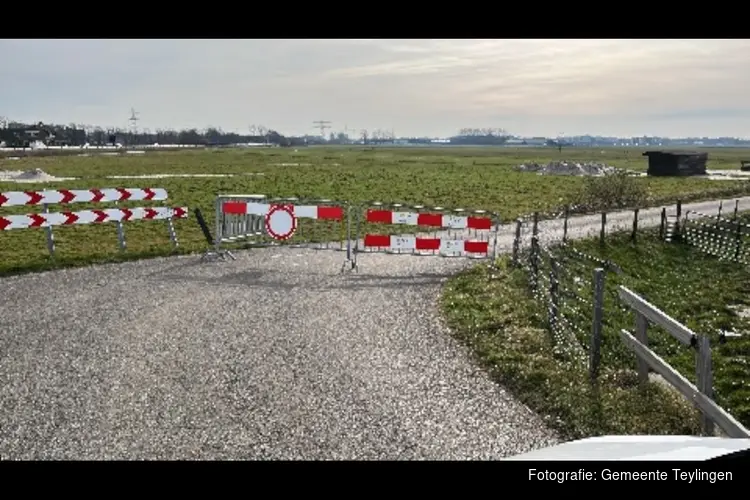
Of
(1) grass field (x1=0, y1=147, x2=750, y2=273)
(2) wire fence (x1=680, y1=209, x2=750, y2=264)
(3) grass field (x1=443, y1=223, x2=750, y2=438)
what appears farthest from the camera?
(2) wire fence (x1=680, y1=209, x2=750, y2=264)

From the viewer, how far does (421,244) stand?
14.1 metres

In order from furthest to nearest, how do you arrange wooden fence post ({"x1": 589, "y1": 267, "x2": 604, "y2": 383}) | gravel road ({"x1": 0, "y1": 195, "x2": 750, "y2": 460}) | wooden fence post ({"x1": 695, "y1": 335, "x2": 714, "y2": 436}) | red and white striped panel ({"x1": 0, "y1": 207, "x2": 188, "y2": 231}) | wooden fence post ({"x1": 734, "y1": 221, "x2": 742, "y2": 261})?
1. wooden fence post ({"x1": 734, "y1": 221, "x2": 742, "y2": 261})
2. red and white striped panel ({"x1": 0, "y1": 207, "x2": 188, "y2": 231})
3. wooden fence post ({"x1": 589, "y1": 267, "x2": 604, "y2": 383})
4. gravel road ({"x1": 0, "y1": 195, "x2": 750, "y2": 460})
5. wooden fence post ({"x1": 695, "y1": 335, "x2": 714, "y2": 436})

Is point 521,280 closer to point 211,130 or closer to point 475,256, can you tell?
point 475,256

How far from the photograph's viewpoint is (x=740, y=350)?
938cm

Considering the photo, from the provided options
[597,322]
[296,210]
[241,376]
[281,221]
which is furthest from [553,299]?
[281,221]

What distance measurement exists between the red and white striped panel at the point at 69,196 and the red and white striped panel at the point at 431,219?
229 inches

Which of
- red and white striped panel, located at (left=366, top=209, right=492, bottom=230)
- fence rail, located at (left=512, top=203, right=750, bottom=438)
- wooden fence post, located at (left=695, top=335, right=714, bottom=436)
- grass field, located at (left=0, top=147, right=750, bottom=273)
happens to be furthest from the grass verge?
grass field, located at (left=0, top=147, right=750, bottom=273)

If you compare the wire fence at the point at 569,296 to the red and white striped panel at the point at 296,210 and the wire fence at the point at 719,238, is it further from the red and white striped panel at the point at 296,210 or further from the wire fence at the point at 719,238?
the wire fence at the point at 719,238

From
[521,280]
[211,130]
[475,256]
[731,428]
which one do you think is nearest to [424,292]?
[521,280]

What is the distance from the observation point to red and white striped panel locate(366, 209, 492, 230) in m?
13.9

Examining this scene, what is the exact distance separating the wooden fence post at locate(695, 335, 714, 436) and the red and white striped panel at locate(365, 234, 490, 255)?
8.82m

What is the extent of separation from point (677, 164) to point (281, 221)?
52169mm

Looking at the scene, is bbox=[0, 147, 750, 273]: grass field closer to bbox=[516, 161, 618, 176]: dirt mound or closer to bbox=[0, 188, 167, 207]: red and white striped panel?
bbox=[0, 188, 167, 207]: red and white striped panel
